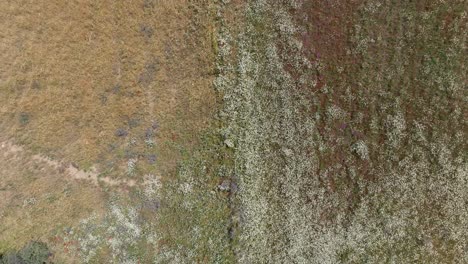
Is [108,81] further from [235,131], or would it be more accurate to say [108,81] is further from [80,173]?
[235,131]

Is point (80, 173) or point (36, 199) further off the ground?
point (80, 173)

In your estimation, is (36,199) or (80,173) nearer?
(36,199)

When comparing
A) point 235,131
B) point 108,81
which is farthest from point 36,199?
point 235,131

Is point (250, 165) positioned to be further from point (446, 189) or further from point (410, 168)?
point (446, 189)

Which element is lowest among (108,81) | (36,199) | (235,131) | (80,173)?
(36,199)

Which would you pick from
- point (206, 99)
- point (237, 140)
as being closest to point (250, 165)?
point (237, 140)

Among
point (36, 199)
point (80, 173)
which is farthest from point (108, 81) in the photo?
point (36, 199)

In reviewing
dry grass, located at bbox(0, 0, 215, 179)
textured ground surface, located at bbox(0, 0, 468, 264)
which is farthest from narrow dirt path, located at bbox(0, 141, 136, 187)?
dry grass, located at bbox(0, 0, 215, 179)

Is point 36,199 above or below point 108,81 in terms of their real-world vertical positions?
below

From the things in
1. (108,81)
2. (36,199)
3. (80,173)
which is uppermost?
(108,81)
